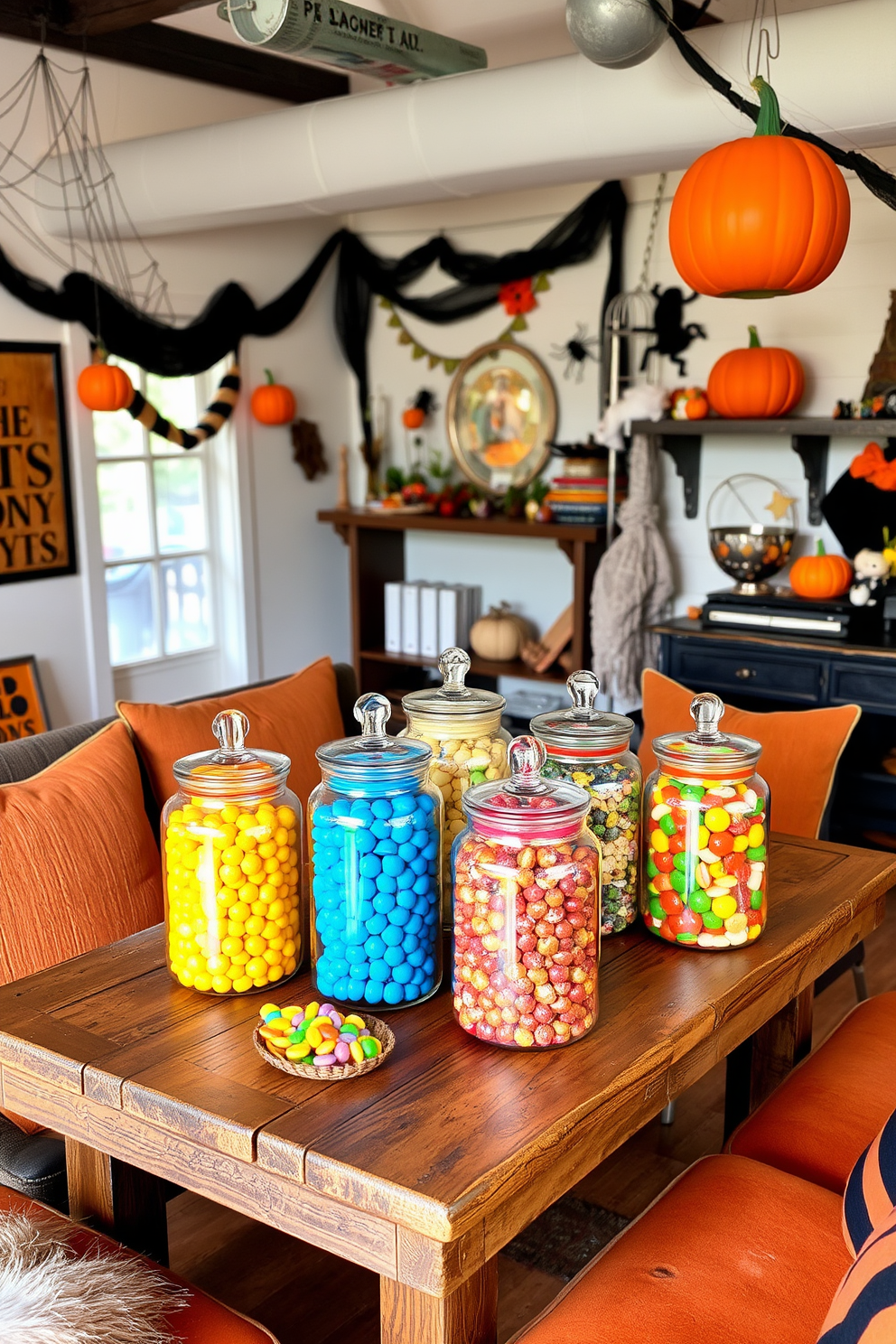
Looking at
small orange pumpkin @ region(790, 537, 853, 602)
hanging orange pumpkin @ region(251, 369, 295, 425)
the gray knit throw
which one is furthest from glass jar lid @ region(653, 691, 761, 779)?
hanging orange pumpkin @ region(251, 369, 295, 425)

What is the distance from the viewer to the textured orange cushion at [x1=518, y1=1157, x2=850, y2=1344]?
51.0 inches

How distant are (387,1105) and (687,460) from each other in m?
3.63

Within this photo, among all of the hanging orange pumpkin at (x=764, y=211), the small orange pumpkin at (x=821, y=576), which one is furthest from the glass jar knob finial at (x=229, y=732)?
the small orange pumpkin at (x=821, y=576)

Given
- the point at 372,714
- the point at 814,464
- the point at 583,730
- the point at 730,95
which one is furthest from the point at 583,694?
the point at 814,464

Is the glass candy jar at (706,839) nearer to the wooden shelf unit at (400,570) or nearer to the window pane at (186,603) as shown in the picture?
the wooden shelf unit at (400,570)

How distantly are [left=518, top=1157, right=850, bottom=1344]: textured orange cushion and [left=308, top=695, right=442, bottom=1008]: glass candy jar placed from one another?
38cm

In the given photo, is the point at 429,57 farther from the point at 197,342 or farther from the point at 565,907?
the point at 565,907

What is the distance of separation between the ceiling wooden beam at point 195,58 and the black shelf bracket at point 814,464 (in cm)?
247

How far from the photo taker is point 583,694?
5.32 feet

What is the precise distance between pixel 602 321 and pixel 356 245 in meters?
1.32

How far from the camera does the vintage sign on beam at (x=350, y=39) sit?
273 centimetres

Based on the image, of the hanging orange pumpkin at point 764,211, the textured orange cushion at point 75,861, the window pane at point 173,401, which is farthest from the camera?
the window pane at point 173,401

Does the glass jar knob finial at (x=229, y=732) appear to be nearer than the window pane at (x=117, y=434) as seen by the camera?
Yes

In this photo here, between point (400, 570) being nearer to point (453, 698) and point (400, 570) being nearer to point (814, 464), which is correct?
point (814, 464)
